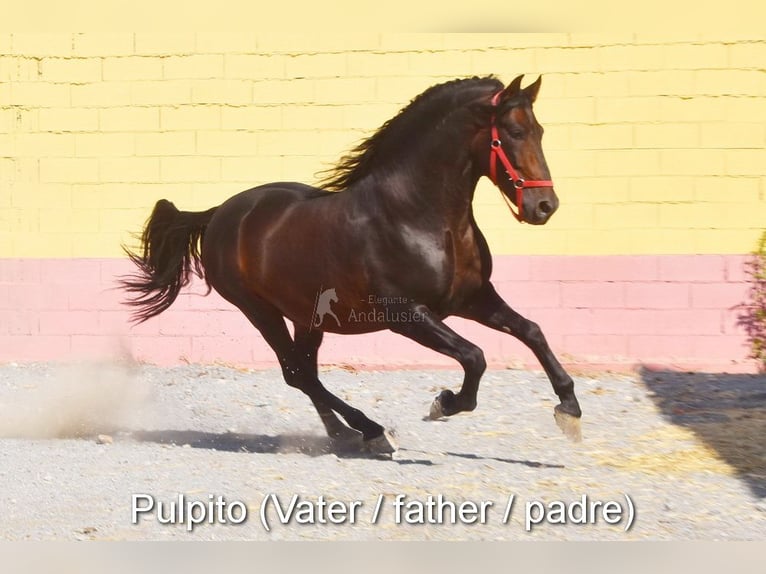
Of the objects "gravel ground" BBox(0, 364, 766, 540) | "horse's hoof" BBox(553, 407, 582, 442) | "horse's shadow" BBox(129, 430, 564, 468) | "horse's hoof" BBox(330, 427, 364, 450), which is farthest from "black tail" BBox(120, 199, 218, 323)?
"horse's hoof" BBox(553, 407, 582, 442)

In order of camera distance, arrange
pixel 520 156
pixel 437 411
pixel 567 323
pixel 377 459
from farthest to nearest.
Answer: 1. pixel 567 323
2. pixel 377 459
3. pixel 437 411
4. pixel 520 156

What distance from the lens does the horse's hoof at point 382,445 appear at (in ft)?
20.8

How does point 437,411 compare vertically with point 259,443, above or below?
above

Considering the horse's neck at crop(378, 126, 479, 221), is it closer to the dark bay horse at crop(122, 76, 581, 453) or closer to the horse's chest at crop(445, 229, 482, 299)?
the dark bay horse at crop(122, 76, 581, 453)

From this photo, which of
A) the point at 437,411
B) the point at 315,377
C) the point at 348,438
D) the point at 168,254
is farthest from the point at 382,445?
the point at 168,254

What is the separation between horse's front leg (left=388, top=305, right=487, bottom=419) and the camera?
19.1 ft

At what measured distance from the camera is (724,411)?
7672 millimetres

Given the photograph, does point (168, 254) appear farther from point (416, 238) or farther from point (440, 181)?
point (440, 181)

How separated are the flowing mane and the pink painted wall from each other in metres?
2.77

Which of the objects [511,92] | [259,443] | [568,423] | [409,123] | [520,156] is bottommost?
[259,443]

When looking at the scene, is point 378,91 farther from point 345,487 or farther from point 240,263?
point 345,487

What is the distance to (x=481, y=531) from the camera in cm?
484

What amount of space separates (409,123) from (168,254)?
1.98 m

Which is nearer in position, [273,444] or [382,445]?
[382,445]
